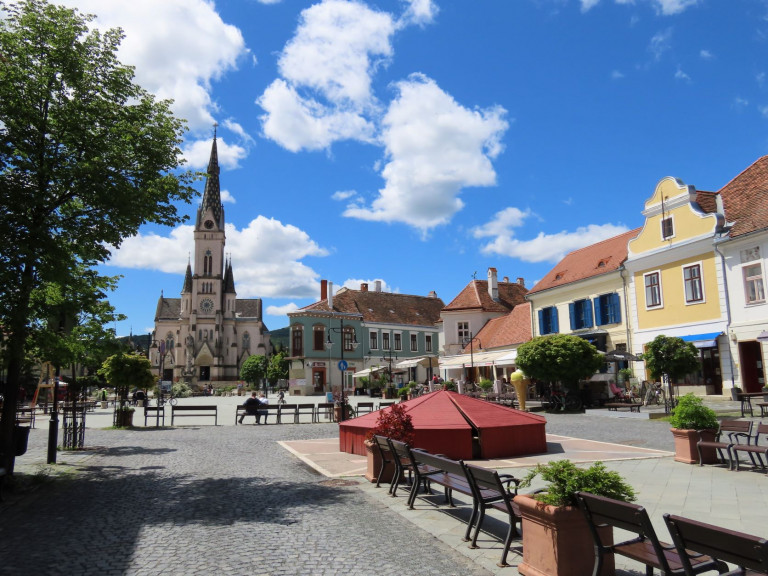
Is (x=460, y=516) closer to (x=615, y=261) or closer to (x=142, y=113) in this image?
(x=142, y=113)

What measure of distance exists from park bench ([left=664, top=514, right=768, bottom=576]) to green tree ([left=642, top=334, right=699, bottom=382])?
54.6 ft

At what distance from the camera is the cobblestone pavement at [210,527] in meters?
5.46

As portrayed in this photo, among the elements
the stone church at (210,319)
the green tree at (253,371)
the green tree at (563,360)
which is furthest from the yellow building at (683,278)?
the stone church at (210,319)

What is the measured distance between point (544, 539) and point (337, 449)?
9.73 metres

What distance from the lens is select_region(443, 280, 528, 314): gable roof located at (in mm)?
46250

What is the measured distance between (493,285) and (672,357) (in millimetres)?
29450

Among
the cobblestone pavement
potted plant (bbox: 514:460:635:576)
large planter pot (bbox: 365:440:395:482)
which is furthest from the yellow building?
potted plant (bbox: 514:460:635:576)

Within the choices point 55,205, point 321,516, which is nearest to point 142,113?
point 55,205

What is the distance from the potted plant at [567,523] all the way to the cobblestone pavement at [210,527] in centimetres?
80

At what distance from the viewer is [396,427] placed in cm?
942

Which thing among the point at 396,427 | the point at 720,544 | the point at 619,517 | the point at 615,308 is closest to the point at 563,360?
the point at 615,308

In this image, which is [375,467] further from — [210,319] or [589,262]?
[210,319]

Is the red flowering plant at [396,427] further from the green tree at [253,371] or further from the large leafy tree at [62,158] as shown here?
the green tree at [253,371]

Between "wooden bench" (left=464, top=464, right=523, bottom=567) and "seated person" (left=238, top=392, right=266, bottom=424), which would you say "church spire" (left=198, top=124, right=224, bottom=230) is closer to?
"seated person" (left=238, top=392, right=266, bottom=424)
